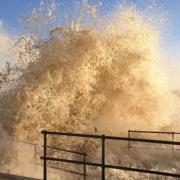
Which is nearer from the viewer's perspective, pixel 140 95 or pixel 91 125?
pixel 91 125

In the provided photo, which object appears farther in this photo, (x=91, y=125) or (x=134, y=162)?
(x=91, y=125)

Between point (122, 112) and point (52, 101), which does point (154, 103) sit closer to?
point (122, 112)

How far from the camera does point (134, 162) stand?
19750 millimetres

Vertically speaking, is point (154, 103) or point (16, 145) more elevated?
point (154, 103)

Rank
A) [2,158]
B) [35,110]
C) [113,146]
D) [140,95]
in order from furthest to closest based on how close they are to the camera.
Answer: [140,95] → [113,146] → [35,110] → [2,158]

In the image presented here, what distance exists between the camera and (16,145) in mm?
15719

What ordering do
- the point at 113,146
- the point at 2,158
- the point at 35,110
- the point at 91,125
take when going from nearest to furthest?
the point at 2,158 < the point at 35,110 < the point at 113,146 < the point at 91,125

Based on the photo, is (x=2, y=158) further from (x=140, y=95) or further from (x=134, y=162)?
(x=140, y=95)

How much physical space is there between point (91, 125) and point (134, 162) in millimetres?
4661

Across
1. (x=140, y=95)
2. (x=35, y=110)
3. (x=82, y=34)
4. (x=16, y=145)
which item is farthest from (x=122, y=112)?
(x=16, y=145)

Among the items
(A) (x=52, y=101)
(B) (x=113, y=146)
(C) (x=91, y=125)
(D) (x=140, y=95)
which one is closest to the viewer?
(A) (x=52, y=101)

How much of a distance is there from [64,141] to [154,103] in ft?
22.9

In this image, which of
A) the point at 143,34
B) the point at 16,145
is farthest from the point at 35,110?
the point at 143,34

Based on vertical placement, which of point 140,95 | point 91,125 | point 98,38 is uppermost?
point 98,38
